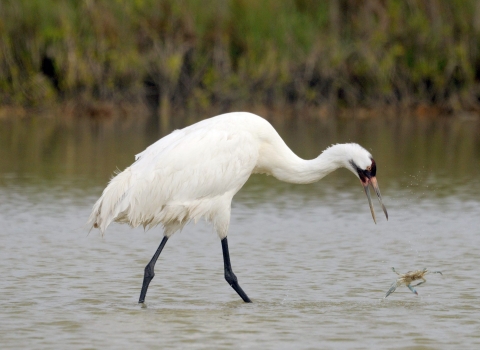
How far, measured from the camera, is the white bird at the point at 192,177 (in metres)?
8.09

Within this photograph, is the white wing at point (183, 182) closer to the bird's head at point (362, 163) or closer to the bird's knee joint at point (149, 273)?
the bird's knee joint at point (149, 273)

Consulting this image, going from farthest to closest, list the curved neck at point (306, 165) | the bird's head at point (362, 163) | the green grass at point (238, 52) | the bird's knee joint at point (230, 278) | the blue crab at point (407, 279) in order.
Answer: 1. the green grass at point (238, 52)
2. the curved neck at point (306, 165)
3. the bird's head at point (362, 163)
4. the bird's knee joint at point (230, 278)
5. the blue crab at point (407, 279)

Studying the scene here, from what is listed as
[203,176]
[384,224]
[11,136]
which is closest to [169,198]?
[203,176]

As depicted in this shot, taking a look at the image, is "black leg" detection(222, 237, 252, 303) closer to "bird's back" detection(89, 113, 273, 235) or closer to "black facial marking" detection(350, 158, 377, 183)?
"bird's back" detection(89, 113, 273, 235)

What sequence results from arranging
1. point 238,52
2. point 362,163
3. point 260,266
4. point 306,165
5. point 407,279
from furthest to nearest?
point 238,52
point 260,266
point 306,165
point 362,163
point 407,279

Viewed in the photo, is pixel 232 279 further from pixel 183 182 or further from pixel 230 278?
pixel 183 182

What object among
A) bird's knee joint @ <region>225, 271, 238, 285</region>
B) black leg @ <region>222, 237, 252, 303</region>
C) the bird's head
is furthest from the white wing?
the bird's head

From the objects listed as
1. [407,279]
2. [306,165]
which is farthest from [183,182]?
[407,279]

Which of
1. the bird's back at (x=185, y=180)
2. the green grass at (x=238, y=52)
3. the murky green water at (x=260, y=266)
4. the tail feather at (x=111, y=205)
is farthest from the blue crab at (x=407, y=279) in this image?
the green grass at (x=238, y=52)

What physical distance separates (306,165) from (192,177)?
1001mm

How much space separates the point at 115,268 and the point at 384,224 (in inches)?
133

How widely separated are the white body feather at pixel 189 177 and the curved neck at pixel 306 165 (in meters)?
0.14

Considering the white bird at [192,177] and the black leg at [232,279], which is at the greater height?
the white bird at [192,177]

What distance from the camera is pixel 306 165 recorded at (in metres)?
8.65
